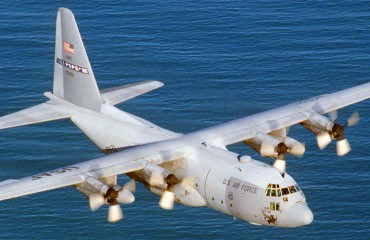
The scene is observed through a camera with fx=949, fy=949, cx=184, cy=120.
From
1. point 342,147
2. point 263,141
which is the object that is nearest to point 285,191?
point 263,141

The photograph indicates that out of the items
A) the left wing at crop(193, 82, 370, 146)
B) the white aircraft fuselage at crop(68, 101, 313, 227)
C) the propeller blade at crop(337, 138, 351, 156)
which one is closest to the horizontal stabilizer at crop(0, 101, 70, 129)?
the white aircraft fuselage at crop(68, 101, 313, 227)

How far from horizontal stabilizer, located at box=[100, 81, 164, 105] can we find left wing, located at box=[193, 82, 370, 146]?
31.3ft

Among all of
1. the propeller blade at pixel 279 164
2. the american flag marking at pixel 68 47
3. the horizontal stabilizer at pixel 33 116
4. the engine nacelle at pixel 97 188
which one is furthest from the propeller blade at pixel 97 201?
the american flag marking at pixel 68 47

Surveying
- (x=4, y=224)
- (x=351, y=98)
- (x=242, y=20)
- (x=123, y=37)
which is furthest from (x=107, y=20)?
(x=351, y=98)

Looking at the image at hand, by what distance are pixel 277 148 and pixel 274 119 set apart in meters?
4.45

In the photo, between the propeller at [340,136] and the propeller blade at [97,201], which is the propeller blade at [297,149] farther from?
the propeller blade at [97,201]

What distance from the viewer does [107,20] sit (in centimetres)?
17675

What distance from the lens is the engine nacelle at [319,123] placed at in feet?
245

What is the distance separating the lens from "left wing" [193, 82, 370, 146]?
235 feet

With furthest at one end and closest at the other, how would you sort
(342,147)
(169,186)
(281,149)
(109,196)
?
(342,147), (281,149), (169,186), (109,196)

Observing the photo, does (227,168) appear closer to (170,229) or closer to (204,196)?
(204,196)

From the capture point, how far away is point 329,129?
74500 mm

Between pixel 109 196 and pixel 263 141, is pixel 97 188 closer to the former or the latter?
pixel 109 196

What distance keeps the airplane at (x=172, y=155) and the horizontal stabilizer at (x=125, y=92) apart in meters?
0.08
